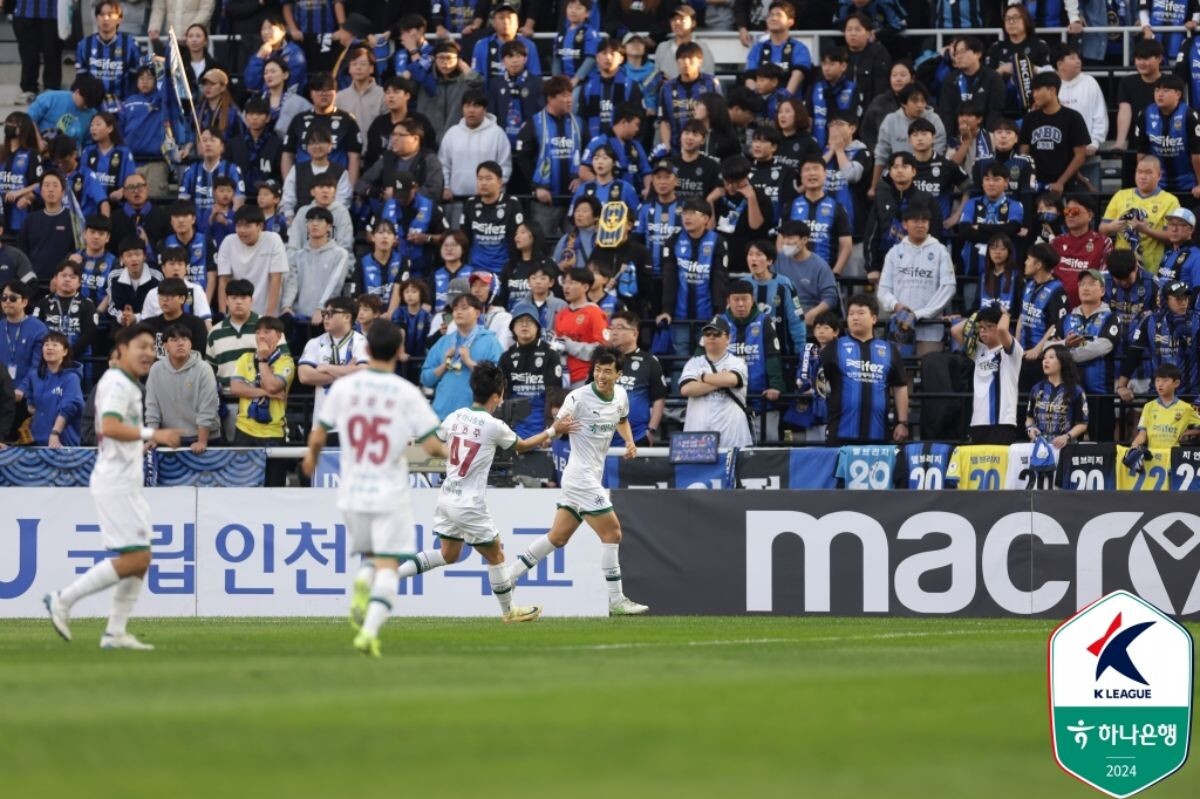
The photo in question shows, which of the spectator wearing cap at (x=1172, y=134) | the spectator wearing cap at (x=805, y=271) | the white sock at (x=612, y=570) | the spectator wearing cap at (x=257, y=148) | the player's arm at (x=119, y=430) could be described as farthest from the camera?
the spectator wearing cap at (x=257, y=148)

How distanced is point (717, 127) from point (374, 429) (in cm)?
1321

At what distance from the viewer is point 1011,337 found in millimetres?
21422

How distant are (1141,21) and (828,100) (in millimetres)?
4896

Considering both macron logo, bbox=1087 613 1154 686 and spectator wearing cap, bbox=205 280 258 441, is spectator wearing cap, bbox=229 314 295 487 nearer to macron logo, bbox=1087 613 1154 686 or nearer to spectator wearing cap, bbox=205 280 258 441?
spectator wearing cap, bbox=205 280 258 441

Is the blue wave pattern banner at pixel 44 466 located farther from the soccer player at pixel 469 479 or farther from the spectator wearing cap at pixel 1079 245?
the spectator wearing cap at pixel 1079 245

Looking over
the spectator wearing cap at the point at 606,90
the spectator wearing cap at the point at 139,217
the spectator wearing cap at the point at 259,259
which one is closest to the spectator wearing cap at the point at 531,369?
the spectator wearing cap at the point at 259,259

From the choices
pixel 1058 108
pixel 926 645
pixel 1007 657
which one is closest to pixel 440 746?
A: pixel 1007 657

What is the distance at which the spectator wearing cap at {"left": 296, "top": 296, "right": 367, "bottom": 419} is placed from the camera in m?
22.5

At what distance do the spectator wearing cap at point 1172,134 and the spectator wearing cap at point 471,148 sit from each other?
27.5 ft

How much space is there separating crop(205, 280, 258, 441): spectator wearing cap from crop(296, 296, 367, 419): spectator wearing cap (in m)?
0.76

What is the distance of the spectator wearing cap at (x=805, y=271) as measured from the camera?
23250 millimetres

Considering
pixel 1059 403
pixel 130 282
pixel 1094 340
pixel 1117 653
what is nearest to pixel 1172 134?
pixel 1094 340

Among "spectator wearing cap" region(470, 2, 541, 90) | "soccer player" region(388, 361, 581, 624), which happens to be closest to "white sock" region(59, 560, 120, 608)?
"soccer player" region(388, 361, 581, 624)

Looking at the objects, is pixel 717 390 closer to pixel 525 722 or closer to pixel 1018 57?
pixel 1018 57
